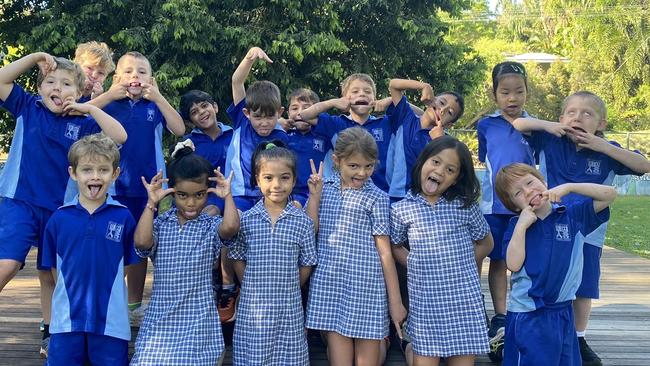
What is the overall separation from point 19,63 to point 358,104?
7.06ft

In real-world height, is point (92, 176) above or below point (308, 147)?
below

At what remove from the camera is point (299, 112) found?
4.83 metres

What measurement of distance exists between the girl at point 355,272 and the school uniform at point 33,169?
5.37 feet

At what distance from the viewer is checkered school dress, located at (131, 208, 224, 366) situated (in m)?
3.57

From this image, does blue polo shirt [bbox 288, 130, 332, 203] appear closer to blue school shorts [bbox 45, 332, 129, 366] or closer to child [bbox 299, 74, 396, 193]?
child [bbox 299, 74, 396, 193]

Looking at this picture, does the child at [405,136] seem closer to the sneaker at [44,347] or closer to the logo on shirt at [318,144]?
the logo on shirt at [318,144]

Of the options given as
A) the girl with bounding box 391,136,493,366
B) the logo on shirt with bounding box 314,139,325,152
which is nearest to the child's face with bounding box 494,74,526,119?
the girl with bounding box 391,136,493,366

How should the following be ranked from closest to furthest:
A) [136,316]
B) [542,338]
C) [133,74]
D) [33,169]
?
[542,338], [33,169], [133,74], [136,316]

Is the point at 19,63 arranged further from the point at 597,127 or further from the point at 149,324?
the point at 597,127

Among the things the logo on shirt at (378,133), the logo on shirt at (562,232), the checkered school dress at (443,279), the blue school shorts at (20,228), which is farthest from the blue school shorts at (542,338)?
the blue school shorts at (20,228)

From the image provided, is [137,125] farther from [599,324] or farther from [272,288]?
[599,324]

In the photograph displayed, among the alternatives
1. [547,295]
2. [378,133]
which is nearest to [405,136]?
[378,133]

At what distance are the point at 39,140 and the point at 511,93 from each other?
117 inches

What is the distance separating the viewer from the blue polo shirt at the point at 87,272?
355 centimetres
